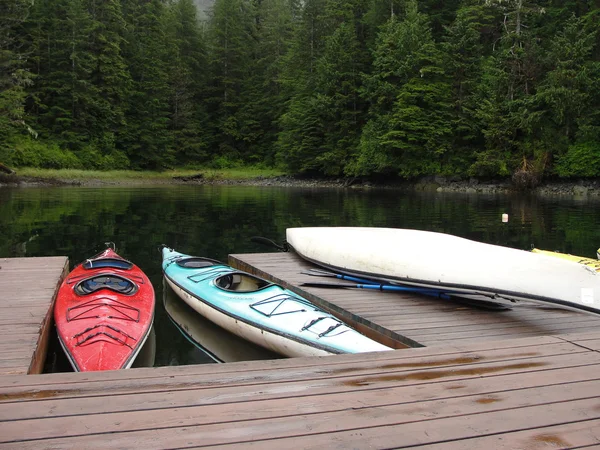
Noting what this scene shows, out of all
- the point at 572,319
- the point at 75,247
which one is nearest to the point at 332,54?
the point at 75,247

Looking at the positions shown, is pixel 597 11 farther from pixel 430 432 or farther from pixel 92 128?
pixel 92 128

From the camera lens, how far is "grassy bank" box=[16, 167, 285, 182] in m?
35.0

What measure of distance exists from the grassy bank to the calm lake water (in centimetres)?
1236

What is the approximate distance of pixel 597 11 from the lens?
2948 centimetres

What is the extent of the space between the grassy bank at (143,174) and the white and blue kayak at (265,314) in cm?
3176

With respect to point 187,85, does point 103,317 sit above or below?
below

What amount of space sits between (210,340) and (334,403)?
411cm

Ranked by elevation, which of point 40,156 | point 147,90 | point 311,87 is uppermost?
point 147,90

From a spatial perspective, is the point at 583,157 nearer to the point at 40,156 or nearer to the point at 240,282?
the point at 240,282

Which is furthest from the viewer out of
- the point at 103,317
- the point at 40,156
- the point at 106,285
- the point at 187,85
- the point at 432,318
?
the point at 187,85

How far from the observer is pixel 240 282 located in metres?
6.97

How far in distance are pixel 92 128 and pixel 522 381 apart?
4541cm

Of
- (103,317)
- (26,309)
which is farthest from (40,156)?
(103,317)

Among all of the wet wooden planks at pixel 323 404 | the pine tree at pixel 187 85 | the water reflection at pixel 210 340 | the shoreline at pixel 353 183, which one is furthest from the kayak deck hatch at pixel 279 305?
the pine tree at pixel 187 85
